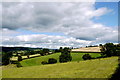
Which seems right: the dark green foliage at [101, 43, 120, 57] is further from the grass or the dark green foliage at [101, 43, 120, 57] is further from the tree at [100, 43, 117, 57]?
the grass

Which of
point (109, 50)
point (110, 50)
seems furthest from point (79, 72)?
point (109, 50)

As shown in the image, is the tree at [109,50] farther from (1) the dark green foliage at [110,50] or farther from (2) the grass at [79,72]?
(2) the grass at [79,72]

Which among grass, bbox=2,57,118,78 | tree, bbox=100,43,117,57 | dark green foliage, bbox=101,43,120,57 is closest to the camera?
grass, bbox=2,57,118,78

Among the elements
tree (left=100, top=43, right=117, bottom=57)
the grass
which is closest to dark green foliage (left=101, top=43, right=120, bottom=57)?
tree (left=100, top=43, right=117, bottom=57)

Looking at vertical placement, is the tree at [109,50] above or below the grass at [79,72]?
above

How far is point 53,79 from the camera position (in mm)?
28859

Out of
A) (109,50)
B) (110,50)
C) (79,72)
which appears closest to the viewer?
(79,72)

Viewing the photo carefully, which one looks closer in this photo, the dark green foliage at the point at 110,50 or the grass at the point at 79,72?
the grass at the point at 79,72

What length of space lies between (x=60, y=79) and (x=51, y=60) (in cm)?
7130

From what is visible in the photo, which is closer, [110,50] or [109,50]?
[110,50]

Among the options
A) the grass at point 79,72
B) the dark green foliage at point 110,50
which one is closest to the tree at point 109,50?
the dark green foliage at point 110,50

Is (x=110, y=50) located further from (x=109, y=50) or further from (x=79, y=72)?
(x=79, y=72)

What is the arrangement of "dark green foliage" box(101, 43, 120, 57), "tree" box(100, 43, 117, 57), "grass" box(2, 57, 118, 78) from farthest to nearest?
"tree" box(100, 43, 117, 57) → "dark green foliage" box(101, 43, 120, 57) → "grass" box(2, 57, 118, 78)

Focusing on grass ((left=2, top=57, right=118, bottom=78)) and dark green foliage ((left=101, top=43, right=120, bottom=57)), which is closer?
grass ((left=2, top=57, right=118, bottom=78))
